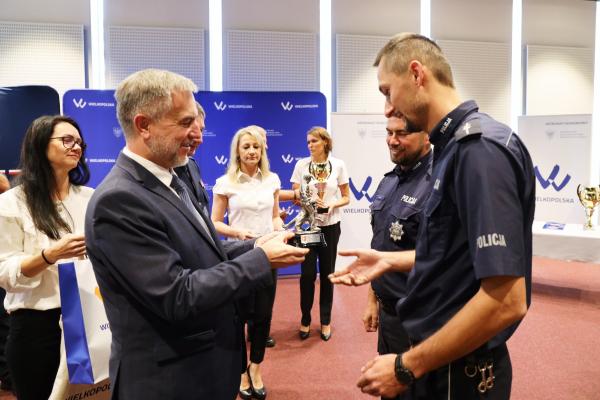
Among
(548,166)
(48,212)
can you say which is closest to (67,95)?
(48,212)

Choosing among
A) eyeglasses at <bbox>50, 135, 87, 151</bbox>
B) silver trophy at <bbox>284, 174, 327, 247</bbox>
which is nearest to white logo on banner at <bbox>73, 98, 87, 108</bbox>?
eyeglasses at <bbox>50, 135, 87, 151</bbox>

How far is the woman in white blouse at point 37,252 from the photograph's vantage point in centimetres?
202

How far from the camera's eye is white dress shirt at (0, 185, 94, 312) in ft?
6.72

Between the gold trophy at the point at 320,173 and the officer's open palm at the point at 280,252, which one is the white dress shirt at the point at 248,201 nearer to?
the gold trophy at the point at 320,173

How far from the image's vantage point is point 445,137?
A: 1.36 meters

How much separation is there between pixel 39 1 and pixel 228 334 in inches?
287

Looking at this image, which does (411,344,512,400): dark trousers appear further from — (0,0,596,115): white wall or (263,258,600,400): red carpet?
(0,0,596,115): white wall

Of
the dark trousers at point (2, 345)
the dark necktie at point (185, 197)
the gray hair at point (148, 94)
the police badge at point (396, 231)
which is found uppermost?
the gray hair at point (148, 94)

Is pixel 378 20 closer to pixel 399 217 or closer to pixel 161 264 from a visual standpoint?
pixel 399 217

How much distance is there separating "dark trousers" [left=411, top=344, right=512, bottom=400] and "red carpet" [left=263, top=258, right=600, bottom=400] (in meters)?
2.09

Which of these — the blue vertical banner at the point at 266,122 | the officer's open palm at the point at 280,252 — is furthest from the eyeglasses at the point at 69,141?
the blue vertical banner at the point at 266,122

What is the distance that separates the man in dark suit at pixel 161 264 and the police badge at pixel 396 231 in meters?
0.86

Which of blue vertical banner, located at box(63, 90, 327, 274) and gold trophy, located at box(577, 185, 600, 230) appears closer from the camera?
gold trophy, located at box(577, 185, 600, 230)

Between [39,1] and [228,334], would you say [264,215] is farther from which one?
[39,1]
